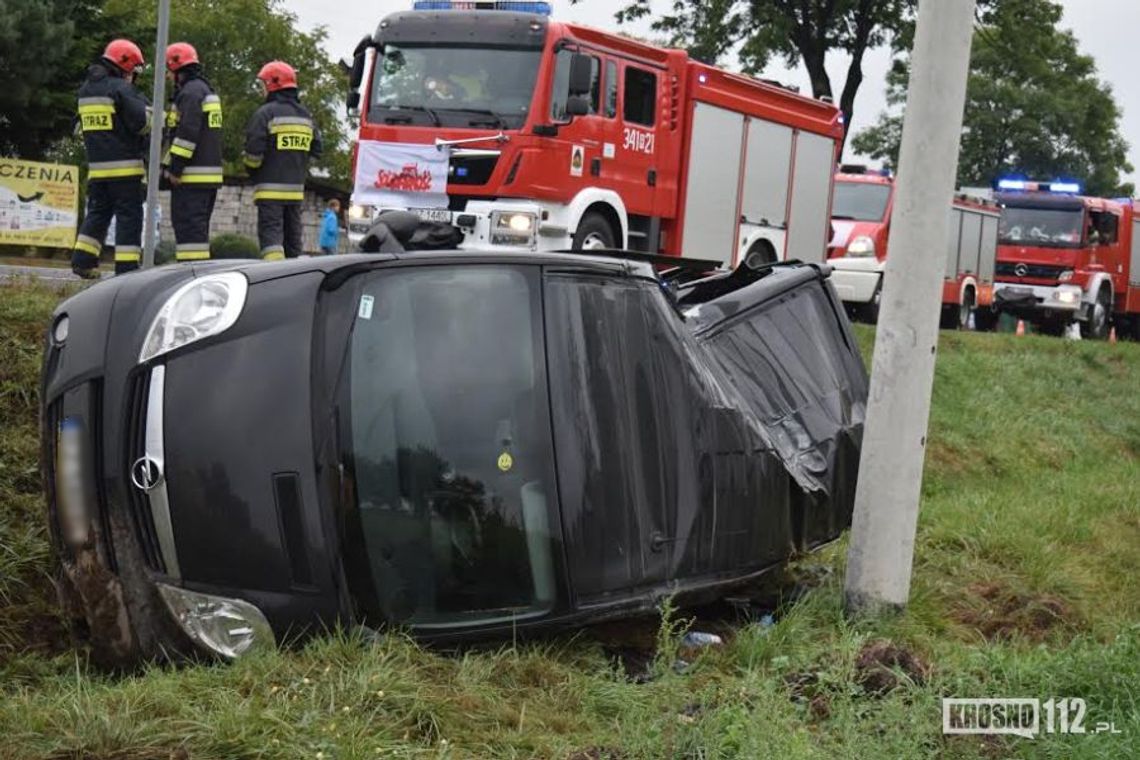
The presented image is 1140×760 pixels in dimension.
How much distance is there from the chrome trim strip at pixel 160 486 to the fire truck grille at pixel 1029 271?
2389 cm

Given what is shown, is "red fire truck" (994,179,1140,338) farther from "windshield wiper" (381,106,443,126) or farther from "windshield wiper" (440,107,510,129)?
"windshield wiper" (381,106,443,126)

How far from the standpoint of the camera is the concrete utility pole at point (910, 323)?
577 cm

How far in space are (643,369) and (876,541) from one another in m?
1.38

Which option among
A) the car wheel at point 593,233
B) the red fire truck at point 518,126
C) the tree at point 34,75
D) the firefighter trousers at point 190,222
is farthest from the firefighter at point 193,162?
the tree at point 34,75

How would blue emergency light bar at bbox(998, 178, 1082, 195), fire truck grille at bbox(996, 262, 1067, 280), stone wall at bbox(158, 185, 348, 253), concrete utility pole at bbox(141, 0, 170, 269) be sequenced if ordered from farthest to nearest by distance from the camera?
stone wall at bbox(158, 185, 348, 253) → blue emergency light bar at bbox(998, 178, 1082, 195) → fire truck grille at bbox(996, 262, 1067, 280) → concrete utility pole at bbox(141, 0, 170, 269)

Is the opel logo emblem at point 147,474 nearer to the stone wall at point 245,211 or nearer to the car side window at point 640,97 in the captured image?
the car side window at point 640,97

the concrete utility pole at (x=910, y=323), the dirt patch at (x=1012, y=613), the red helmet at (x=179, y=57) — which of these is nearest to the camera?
the concrete utility pole at (x=910, y=323)

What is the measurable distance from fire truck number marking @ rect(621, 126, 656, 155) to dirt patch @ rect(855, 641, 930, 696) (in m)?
10.0

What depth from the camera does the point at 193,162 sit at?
10.8 meters

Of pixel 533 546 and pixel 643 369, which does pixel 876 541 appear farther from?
pixel 533 546

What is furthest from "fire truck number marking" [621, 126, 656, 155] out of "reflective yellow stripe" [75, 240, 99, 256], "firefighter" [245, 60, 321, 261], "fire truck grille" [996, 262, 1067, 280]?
"fire truck grille" [996, 262, 1067, 280]

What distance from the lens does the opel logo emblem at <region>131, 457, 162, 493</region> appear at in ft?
13.9

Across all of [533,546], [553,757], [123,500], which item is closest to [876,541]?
[533,546]

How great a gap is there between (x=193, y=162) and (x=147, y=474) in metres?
6.89
